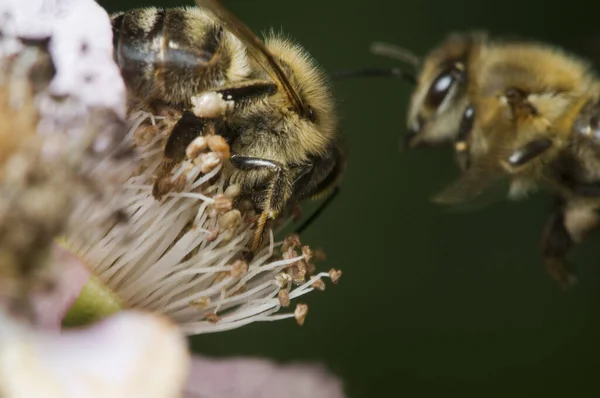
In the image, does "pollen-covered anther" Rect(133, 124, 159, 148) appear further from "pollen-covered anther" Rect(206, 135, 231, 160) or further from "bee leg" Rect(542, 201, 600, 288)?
"bee leg" Rect(542, 201, 600, 288)

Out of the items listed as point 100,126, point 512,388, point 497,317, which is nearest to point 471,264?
point 497,317

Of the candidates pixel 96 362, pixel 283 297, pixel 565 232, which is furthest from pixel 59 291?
pixel 565 232

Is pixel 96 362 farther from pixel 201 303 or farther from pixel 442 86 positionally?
pixel 442 86

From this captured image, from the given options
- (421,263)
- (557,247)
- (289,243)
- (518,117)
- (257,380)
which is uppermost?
(518,117)

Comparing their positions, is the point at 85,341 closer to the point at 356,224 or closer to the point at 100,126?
the point at 100,126

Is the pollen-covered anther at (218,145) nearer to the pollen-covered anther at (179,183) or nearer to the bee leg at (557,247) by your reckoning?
the pollen-covered anther at (179,183)

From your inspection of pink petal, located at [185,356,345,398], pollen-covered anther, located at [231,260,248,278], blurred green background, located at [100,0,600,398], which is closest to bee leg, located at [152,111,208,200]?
pollen-covered anther, located at [231,260,248,278]

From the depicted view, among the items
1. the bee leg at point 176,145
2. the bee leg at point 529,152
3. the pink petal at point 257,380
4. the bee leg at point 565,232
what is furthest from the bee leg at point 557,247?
the bee leg at point 176,145
